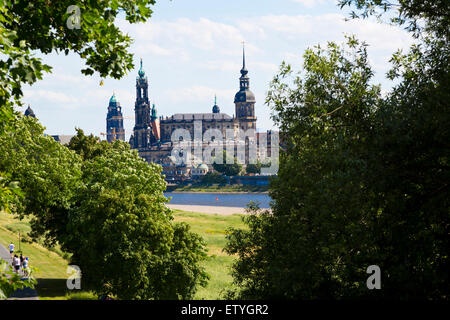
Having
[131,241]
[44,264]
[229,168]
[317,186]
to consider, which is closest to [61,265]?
[44,264]

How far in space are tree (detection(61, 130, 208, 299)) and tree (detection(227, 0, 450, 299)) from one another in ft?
31.7

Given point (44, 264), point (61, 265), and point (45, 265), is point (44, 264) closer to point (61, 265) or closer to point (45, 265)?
point (45, 265)

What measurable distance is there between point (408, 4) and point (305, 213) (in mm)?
6680

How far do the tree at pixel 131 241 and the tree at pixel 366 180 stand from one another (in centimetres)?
966

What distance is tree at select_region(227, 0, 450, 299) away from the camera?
12797 millimetres

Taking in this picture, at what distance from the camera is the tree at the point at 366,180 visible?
12.8 metres

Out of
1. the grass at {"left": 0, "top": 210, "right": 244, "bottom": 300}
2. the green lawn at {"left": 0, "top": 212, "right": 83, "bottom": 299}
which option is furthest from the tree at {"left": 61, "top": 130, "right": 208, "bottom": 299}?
the green lawn at {"left": 0, "top": 212, "right": 83, "bottom": 299}

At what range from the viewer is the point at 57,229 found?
113 feet

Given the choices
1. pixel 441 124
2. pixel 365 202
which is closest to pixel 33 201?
pixel 365 202

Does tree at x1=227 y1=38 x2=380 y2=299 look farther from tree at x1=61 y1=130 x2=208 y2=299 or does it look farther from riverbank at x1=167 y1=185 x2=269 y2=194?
riverbank at x1=167 y1=185 x2=269 y2=194

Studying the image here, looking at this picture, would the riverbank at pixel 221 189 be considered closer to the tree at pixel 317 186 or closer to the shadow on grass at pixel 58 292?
the shadow on grass at pixel 58 292

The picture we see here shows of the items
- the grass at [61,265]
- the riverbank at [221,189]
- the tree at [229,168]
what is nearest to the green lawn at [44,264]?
the grass at [61,265]

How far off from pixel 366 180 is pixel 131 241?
1614 cm

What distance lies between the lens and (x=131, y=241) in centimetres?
2641
